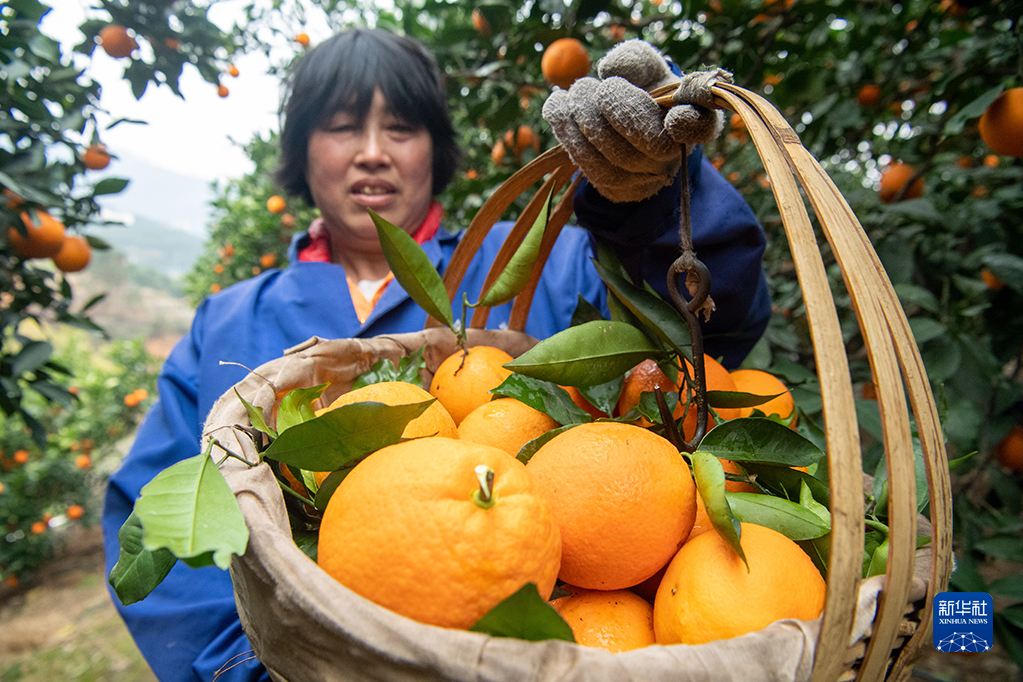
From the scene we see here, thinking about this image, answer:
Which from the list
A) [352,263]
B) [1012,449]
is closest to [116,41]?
[352,263]

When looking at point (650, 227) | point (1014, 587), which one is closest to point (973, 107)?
point (650, 227)

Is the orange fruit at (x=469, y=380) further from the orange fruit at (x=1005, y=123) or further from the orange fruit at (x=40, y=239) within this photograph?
the orange fruit at (x=40, y=239)

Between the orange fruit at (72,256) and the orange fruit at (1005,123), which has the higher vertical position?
the orange fruit at (1005,123)

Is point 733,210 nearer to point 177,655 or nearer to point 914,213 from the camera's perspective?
point 914,213

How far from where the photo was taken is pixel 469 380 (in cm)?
67

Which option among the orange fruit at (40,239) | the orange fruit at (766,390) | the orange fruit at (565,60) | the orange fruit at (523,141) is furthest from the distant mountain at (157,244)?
the orange fruit at (766,390)

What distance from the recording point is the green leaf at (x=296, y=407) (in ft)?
1.73

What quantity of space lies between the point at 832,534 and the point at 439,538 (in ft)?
0.79

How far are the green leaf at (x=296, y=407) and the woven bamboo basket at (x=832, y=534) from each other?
0.05 meters

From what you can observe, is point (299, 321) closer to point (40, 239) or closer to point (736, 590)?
point (40, 239)

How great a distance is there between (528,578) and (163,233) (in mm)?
13041

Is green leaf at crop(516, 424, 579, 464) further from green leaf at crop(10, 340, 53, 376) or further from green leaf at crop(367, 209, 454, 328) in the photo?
green leaf at crop(10, 340, 53, 376)

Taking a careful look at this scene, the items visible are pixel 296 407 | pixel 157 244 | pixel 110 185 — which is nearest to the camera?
pixel 296 407

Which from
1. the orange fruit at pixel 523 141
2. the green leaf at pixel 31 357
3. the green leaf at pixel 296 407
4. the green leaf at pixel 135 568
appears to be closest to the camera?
→ the green leaf at pixel 135 568
